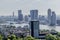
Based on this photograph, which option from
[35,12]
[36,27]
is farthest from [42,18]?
[36,27]

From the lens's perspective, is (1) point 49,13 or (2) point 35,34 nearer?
(2) point 35,34

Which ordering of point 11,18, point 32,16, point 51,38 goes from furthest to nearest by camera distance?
point 11,18, point 32,16, point 51,38

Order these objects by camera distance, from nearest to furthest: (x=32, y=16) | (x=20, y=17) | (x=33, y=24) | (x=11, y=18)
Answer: (x=33, y=24)
(x=32, y=16)
(x=20, y=17)
(x=11, y=18)

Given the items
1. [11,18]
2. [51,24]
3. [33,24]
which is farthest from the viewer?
[11,18]

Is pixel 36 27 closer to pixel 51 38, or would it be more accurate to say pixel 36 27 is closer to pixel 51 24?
pixel 51 38

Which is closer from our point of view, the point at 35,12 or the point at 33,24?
the point at 33,24

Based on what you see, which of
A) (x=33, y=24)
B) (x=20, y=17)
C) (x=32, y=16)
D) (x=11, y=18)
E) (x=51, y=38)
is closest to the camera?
(x=51, y=38)

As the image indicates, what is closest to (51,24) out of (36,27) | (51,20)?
(51,20)

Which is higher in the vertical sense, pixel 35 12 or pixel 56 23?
pixel 35 12

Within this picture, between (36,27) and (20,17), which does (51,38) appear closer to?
(36,27)

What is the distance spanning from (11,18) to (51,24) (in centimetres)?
919

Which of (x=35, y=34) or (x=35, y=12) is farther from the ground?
(x=35, y=12)

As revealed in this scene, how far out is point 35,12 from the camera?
1731 centimetres

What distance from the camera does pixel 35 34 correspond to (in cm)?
805
